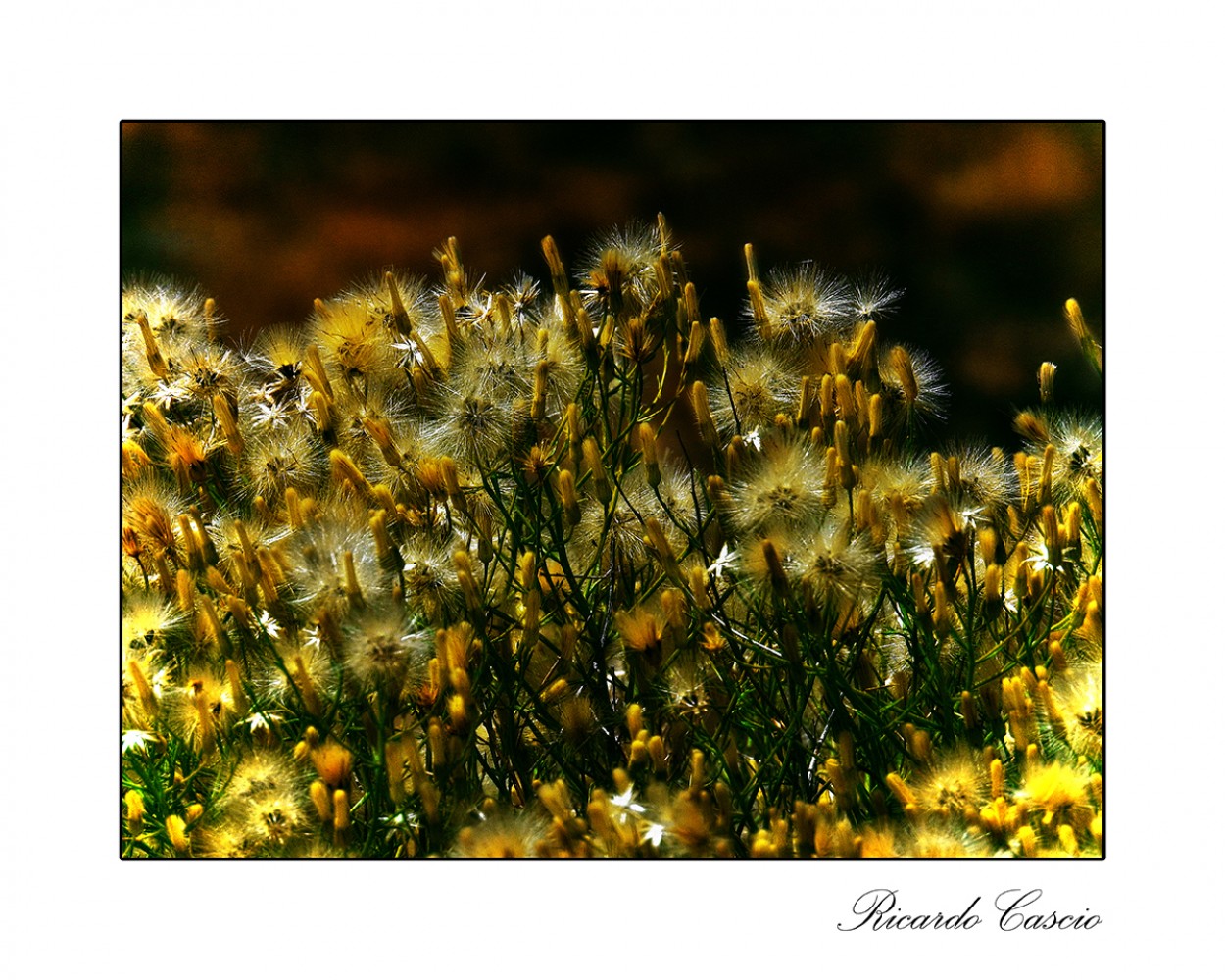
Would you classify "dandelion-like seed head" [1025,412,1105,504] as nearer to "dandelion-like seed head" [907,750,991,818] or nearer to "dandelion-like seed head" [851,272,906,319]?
"dandelion-like seed head" [851,272,906,319]

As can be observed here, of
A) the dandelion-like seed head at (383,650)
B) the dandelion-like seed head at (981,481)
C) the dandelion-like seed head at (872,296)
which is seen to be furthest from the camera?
the dandelion-like seed head at (872,296)

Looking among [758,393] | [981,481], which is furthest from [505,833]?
[981,481]

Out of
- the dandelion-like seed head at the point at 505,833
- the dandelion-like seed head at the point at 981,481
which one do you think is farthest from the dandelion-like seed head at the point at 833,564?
the dandelion-like seed head at the point at 505,833

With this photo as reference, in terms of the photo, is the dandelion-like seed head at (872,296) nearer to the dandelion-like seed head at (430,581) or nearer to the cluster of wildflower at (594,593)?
the cluster of wildflower at (594,593)

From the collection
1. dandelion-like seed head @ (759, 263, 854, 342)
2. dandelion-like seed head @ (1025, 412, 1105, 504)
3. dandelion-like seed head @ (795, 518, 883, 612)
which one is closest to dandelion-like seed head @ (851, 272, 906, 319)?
dandelion-like seed head @ (759, 263, 854, 342)
